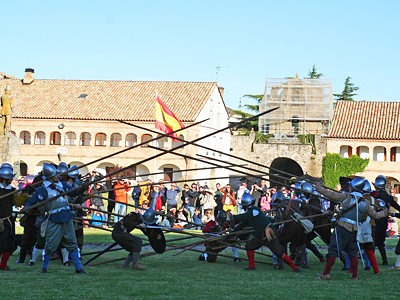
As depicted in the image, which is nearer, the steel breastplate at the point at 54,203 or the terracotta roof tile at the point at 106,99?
the steel breastplate at the point at 54,203

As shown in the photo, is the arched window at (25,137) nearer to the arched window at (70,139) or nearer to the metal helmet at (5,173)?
the arched window at (70,139)

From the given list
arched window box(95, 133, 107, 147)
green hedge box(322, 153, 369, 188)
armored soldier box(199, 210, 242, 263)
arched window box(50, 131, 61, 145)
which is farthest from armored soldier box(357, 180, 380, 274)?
arched window box(50, 131, 61, 145)

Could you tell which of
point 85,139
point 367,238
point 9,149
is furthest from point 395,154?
point 367,238

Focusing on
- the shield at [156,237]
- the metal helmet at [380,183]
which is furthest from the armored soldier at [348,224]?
the shield at [156,237]

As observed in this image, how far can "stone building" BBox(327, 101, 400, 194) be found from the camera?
2064 inches

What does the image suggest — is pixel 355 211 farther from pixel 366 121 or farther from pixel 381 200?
pixel 366 121

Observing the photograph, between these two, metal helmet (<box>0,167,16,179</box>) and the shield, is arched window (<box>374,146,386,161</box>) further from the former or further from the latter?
metal helmet (<box>0,167,16,179</box>)

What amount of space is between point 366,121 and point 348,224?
45226 millimetres

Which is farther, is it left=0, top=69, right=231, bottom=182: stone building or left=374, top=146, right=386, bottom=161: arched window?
left=374, top=146, right=386, bottom=161: arched window

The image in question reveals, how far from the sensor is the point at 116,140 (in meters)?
53.1

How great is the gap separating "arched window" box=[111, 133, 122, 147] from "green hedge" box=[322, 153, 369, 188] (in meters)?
16.6

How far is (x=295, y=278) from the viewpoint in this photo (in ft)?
33.9

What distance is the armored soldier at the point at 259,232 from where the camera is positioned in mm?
11109

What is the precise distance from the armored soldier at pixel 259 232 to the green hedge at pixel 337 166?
41.0 metres
